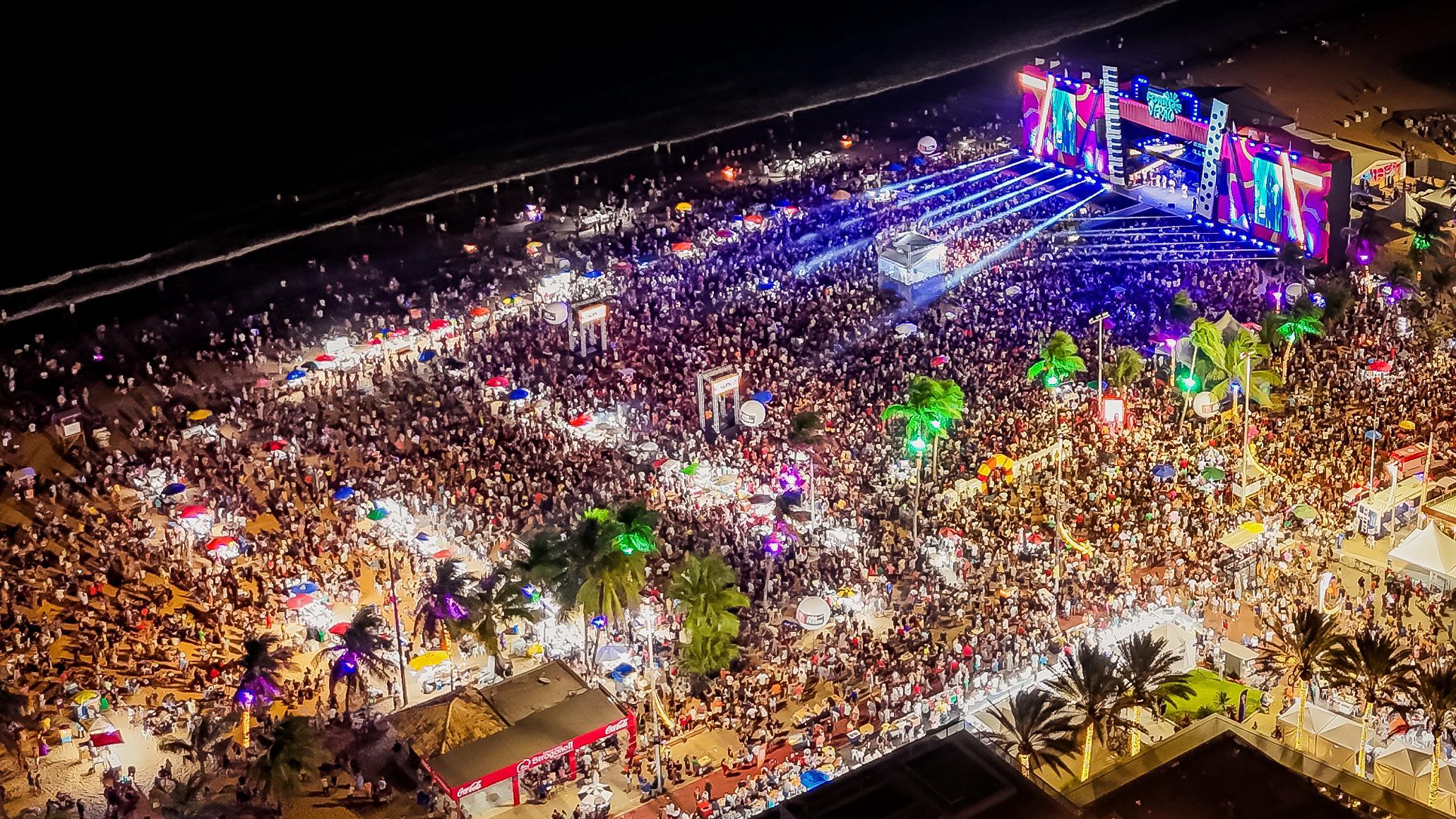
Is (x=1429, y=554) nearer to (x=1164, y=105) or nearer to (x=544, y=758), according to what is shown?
(x=544, y=758)

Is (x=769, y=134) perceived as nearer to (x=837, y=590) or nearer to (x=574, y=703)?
(x=837, y=590)

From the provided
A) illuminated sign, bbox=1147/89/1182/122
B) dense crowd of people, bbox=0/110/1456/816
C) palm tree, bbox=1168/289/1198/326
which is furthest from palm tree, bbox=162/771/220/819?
illuminated sign, bbox=1147/89/1182/122

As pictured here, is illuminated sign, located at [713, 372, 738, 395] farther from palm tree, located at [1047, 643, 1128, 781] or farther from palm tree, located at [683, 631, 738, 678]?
palm tree, located at [1047, 643, 1128, 781]

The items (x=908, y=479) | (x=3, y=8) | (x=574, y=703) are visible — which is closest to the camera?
(x=574, y=703)

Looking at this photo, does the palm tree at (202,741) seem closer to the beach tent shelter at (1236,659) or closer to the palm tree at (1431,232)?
the beach tent shelter at (1236,659)

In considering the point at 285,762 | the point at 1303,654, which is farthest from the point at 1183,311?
the point at 285,762

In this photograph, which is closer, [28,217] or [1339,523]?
[1339,523]

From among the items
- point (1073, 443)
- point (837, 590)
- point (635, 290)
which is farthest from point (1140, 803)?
point (635, 290)

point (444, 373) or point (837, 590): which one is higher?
point (444, 373)
